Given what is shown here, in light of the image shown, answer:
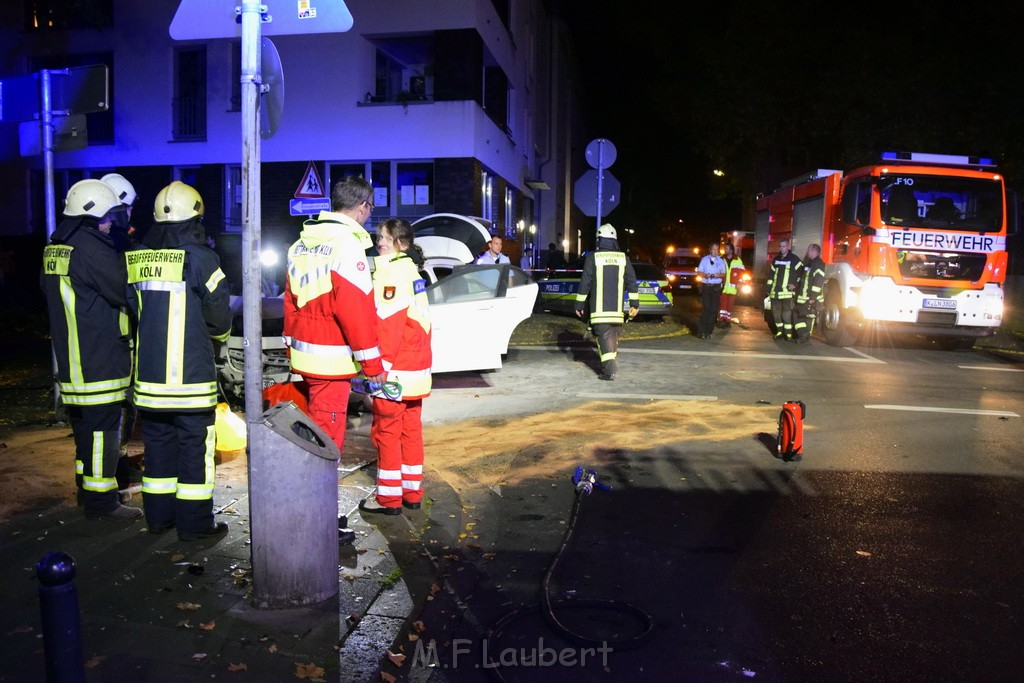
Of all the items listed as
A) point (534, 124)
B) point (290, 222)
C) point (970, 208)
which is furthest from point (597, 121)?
point (970, 208)

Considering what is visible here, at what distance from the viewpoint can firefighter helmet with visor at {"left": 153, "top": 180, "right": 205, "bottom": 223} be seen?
14.5 feet

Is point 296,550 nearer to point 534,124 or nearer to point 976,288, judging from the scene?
point 976,288

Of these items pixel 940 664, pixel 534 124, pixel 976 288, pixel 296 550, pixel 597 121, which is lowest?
pixel 940 664

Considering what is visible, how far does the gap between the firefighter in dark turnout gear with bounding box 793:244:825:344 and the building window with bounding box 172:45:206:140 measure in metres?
14.7

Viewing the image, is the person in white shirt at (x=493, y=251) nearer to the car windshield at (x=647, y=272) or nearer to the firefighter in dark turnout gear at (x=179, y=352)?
the car windshield at (x=647, y=272)

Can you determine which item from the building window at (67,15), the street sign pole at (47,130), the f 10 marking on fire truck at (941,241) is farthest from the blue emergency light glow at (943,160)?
the building window at (67,15)

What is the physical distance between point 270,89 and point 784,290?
13043 mm

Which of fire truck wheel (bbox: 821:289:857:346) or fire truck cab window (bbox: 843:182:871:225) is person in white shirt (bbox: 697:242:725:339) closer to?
fire truck wheel (bbox: 821:289:857:346)

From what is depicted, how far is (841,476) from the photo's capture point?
6352mm

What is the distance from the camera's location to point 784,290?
50.5ft

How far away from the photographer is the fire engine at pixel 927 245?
13.6 m

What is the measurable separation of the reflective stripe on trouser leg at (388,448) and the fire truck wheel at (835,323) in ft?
37.5

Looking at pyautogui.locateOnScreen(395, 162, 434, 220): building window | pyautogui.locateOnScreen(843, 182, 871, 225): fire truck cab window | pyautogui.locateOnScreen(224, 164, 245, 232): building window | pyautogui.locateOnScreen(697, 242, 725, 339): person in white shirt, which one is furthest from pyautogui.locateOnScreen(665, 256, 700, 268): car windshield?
pyautogui.locateOnScreen(843, 182, 871, 225): fire truck cab window

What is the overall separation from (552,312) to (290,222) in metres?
6.89
